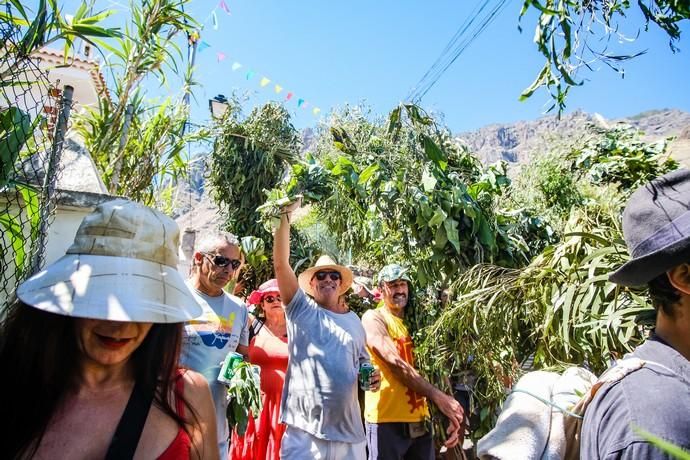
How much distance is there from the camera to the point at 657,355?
1200mm

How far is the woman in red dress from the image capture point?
3.55 metres

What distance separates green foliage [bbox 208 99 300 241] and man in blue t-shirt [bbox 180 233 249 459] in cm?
374

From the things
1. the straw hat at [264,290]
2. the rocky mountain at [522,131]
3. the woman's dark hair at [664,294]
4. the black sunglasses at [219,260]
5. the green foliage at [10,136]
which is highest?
the rocky mountain at [522,131]

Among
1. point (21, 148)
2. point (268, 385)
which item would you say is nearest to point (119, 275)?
point (21, 148)

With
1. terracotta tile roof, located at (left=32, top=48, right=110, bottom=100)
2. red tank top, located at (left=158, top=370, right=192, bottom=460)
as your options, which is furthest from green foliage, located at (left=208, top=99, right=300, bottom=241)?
red tank top, located at (left=158, top=370, right=192, bottom=460)

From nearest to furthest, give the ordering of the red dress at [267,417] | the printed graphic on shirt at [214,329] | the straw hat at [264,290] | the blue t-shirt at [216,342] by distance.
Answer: the blue t-shirt at [216,342]
the printed graphic on shirt at [214,329]
the red dress at [267,417]
the straw hat at [264,290]

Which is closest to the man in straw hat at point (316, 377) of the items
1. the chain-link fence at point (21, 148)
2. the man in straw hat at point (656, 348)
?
the chain-link fence at point (21, 148)

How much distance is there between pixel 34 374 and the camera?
1.29 m

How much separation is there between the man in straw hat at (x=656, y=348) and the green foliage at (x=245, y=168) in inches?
234

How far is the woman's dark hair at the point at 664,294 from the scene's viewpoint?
49.6 inches

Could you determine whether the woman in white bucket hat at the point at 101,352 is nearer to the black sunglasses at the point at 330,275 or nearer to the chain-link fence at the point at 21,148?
the chain-link fence at the point at 21,148

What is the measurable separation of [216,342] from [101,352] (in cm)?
167

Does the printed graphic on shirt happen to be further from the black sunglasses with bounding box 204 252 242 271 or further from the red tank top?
the red tank top

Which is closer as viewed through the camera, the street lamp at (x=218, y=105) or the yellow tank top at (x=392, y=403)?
the yellow tank top at (x=392, y=403)
